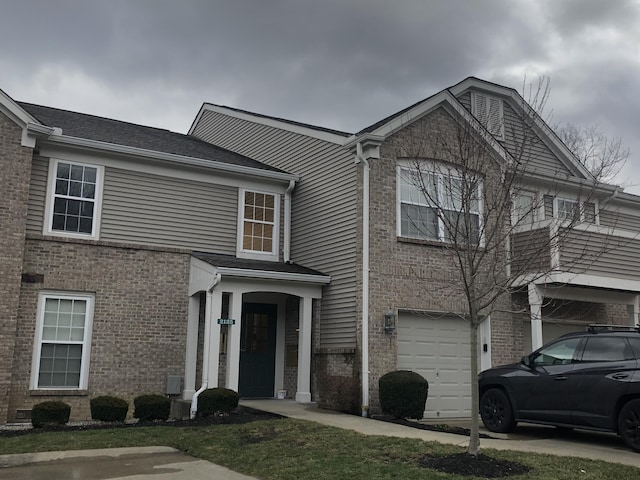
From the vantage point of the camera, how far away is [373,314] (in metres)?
13.6

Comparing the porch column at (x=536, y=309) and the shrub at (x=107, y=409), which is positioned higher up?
the porch column at (x=536, y=309)

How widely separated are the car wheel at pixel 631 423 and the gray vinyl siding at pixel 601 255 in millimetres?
5127

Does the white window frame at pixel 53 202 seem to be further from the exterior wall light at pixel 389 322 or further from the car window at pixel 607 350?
the car window at pixel 607 350

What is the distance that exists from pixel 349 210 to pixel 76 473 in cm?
812

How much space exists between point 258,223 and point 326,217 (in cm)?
200

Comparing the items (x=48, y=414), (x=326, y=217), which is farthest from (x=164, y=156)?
(x=48, y=414)

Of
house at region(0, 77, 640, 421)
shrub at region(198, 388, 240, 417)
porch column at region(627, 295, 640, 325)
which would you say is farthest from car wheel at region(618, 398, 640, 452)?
porch column at region(627, 295, 640, 325)

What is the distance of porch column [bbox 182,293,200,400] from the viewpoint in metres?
14.4

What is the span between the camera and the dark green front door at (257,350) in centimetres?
1565

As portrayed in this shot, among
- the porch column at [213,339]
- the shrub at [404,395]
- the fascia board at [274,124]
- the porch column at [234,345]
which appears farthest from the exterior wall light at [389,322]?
the fascia board at [274,124]

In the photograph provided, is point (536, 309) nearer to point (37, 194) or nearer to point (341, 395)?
point (341, 395)

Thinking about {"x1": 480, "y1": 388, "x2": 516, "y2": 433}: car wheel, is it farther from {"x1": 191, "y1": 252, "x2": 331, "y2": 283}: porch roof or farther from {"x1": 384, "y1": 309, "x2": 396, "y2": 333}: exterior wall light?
{"x1": 191, "y1": 252, "x2": 331, "y2": 283}: porch roof

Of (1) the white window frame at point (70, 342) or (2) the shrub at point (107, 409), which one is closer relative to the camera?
(2) the shrub at point (107, 409)

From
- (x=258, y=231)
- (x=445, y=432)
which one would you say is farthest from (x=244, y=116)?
(x=445, y=432)
